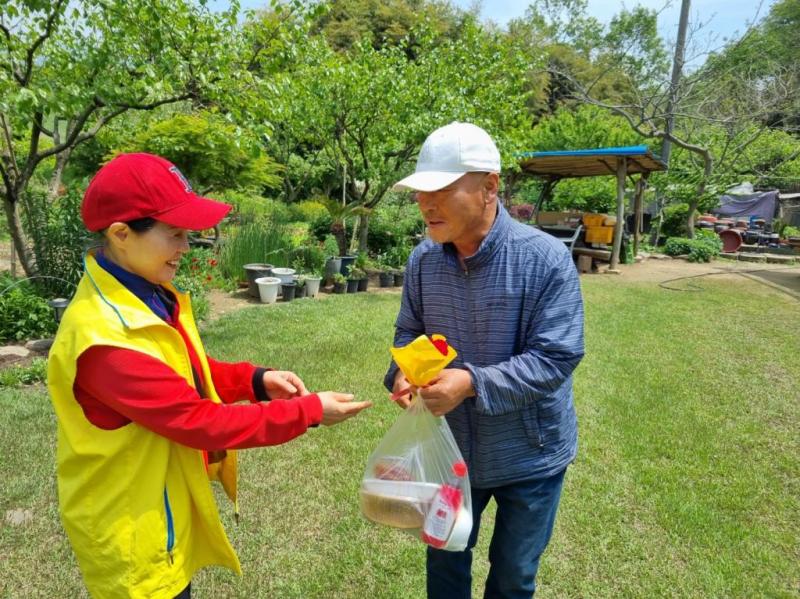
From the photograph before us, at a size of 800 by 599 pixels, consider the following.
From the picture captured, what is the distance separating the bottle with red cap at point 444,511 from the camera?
1562mm

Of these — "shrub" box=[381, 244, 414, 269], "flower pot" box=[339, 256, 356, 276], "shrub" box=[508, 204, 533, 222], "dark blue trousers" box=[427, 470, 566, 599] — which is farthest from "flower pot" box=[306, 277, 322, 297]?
"shrub" box=[508, 204, 533, 222]

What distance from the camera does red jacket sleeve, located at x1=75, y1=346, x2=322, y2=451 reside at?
1232 millimetres

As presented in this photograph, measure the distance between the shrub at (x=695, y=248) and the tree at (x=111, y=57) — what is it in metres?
14.4

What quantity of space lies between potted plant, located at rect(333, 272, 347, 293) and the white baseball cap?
8.18 metres

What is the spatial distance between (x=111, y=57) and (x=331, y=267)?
16.9 ft

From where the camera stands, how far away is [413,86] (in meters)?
9.73

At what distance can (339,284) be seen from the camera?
9711mm

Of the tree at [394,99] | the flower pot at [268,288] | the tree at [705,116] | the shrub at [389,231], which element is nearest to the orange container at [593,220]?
the tree at [394,99]

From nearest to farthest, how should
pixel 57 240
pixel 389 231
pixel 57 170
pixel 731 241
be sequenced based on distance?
pixel 57 240 → pixel 57 170 → pixel 389 231 → pixel 731 241

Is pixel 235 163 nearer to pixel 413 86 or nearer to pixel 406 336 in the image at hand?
pixel 413 86

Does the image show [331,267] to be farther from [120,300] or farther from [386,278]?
[120,300]

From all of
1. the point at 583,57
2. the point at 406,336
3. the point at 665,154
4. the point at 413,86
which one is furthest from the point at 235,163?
the point at 583,57

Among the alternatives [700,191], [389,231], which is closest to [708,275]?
[700,191]

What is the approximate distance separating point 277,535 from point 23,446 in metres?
2.06
